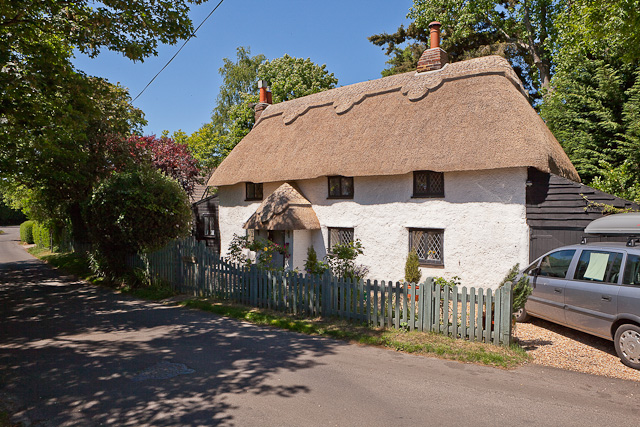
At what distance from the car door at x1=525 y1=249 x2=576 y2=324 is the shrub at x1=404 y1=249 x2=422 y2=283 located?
4.07 m

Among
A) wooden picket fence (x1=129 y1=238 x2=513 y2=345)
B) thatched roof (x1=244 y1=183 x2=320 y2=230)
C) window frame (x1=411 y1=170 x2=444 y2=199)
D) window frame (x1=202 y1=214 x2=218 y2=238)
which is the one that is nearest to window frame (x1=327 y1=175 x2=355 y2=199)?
thatched roof (x1=244 y1=183 x2=320 y2=230)

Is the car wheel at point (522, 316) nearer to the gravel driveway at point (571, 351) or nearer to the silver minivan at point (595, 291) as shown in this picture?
the gravel driveway at point (571, 351)

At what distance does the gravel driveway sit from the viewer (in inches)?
246

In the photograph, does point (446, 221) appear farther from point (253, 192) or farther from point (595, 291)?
point (253, 192)

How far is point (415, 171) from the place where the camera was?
41.4ft

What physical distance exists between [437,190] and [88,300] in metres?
11.2

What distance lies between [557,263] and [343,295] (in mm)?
4401

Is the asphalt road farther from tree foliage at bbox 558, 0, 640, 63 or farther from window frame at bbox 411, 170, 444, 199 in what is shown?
tree foliage at bbox 558, 0, 640, 63

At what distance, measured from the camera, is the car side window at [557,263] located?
7.51 m

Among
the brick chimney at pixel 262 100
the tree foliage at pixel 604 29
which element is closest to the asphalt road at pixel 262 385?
the tree foliage at pixel 604 29

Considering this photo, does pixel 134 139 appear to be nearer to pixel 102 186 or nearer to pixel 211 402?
pixel 102 186

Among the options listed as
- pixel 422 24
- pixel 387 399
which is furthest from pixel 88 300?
pixel 422 24

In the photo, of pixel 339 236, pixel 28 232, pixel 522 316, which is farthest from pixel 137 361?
pixel 28 232

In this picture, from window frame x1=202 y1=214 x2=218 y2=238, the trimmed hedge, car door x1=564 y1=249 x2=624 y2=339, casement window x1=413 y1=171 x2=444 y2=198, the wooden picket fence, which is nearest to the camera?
car door x1=564 y1=249 x2=624 y2=339
